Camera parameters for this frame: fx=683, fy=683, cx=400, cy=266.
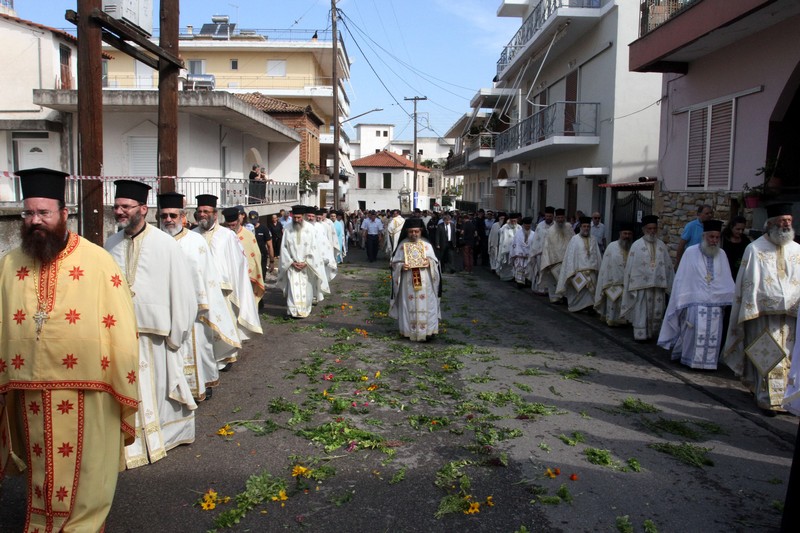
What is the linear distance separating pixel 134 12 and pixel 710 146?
406 inches

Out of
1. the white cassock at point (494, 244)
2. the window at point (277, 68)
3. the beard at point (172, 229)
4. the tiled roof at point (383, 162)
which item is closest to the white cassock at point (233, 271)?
the beard at point (172, 229)

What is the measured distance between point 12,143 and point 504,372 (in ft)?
62.3

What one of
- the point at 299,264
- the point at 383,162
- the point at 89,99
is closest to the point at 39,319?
the point at 89,99

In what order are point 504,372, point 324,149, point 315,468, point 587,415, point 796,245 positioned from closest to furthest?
1. point 315,468
2. point 587,415
3. point 796,245
4. point 504,372
5. point 324,149

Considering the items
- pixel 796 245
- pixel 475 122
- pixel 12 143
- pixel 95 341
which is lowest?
pixel 95 341

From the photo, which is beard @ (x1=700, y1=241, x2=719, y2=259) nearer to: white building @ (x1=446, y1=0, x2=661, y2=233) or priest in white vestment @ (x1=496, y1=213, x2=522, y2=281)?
white building @ (x1=446, y1=0, x2=661, y2=233)

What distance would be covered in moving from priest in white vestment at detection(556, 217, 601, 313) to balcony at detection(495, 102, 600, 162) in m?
7.79

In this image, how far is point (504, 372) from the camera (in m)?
8.41

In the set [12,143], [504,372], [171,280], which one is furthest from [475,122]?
[171,280]

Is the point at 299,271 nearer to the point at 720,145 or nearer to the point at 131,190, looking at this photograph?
the point at 131,190

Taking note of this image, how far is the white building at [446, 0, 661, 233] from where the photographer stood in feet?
62.8

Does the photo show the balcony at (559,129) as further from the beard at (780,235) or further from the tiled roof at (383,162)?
the tiled roof at (383,162)

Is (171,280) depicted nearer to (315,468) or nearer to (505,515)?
(315,468)

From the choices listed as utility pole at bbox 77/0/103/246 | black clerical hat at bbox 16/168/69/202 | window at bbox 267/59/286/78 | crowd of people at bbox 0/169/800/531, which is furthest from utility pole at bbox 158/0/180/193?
window at bbox 267/59/286/78
